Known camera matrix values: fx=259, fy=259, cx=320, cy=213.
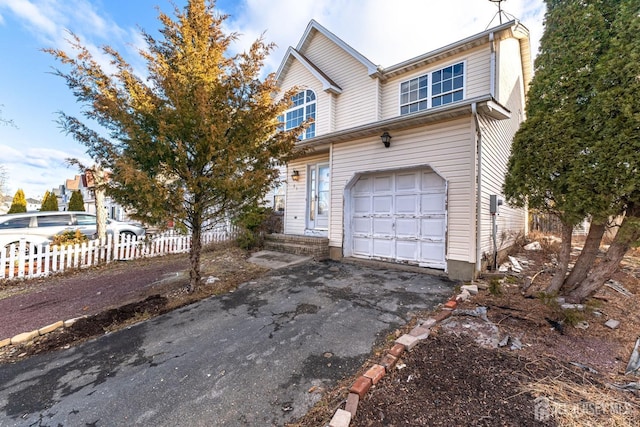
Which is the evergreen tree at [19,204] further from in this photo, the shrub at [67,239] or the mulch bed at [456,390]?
the mulch bed at [456,390]

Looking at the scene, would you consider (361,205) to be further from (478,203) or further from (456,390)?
(456,390)

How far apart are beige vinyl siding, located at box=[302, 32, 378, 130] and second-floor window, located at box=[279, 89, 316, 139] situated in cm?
96

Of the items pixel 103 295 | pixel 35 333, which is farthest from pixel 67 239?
pixel 35 333

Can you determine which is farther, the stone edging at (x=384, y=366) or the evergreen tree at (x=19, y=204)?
the evergreen tree at (x=19, y=204)

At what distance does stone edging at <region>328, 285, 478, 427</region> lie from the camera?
1883mm

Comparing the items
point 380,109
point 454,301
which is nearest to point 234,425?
point 454,301

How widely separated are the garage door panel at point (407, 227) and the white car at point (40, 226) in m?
8.61

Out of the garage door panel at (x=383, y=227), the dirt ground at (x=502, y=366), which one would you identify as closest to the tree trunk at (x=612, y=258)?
the dirt ground at (x=502, y=366)

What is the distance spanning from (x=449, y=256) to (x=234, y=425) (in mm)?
4894

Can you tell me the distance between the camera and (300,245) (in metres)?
7.49

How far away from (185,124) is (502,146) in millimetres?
8093

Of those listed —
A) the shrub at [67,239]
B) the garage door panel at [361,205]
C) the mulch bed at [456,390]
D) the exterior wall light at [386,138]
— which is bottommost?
the mulch bed at [456,390]

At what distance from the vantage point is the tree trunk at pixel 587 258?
3615mm

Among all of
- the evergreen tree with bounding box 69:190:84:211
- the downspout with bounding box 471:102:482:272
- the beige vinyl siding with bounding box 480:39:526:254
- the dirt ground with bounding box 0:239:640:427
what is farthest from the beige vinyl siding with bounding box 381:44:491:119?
the evergreen tree with bounding box 69:190:84:211
